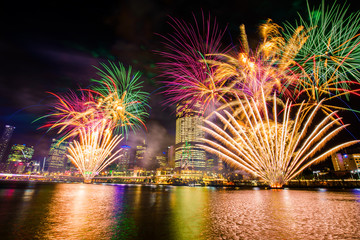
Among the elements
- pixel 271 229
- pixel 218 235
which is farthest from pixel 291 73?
pixel 218 235

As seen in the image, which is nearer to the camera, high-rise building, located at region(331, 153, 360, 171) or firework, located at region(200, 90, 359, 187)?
firework, located at region(200, 90, 359, 187)

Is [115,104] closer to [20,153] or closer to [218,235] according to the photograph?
[218,235]

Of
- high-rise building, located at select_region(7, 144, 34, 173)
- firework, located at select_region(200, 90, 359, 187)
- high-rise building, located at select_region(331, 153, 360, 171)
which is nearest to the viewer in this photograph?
firework, located at select_region(200, 90, 359, 187)

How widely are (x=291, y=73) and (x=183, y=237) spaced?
2355 cm

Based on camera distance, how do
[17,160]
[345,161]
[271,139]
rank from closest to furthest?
[271,139]
[345,161]
[17,160]

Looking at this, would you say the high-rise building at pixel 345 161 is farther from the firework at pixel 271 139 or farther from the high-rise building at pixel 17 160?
the high-rise building at pixel 17 160

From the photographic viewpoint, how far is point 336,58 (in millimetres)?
17594

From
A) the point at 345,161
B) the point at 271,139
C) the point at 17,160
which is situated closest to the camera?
the point at 271,139

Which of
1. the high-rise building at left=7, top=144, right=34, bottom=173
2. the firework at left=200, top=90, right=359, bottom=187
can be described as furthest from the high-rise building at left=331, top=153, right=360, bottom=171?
the high-rise building at left=7, top=144, right=34, bottom=173

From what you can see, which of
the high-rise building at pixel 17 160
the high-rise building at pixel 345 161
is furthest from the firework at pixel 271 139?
the high-rise building at pixel 17 160

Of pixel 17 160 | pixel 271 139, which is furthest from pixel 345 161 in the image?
pixel 17 160

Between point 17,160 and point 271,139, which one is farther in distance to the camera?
point 17,160

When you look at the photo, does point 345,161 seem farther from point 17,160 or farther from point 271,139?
point 17,160

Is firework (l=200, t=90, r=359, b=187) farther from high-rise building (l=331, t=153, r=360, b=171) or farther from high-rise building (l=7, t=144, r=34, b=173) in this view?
high-rise building (l=7, t=144, r=34, b=173)
